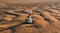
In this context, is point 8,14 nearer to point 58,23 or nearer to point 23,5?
point 23,5

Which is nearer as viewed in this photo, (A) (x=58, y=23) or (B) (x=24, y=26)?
(B) (x=24, y=26)

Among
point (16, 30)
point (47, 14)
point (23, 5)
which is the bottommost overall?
point (16, 30)

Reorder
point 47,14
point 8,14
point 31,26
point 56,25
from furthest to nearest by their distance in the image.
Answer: point 47,14
point 8,14
point 56,25
point 31,26

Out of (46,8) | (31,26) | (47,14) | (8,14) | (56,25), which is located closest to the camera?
(31,26)

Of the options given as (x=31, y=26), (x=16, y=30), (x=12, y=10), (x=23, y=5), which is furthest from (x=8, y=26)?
(x=23, y=5)

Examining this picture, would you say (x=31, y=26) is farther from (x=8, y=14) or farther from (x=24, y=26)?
(x=8, y=14)

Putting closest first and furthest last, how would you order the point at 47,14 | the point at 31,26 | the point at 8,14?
the point at 31,26 → the point at 8,14 → the point at 47,14

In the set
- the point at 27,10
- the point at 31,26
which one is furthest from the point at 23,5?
the point at 31,26

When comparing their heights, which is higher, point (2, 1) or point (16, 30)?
point (2, 1)

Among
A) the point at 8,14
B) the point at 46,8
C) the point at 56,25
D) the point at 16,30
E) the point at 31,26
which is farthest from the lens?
the point at 46,8
